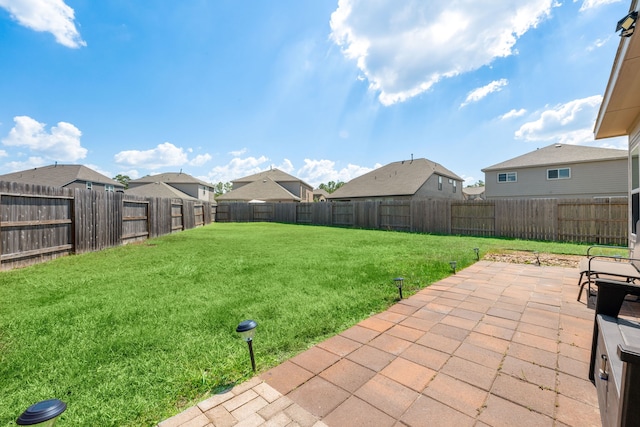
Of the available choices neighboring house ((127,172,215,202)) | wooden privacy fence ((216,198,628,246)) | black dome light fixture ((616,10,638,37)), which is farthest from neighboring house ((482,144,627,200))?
neighboring house ((127,172,215,202))

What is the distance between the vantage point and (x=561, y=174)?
1816 centimetres

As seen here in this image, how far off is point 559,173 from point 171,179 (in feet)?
133

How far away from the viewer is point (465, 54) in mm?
9234

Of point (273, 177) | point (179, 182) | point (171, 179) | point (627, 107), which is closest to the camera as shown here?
point (627, 107)

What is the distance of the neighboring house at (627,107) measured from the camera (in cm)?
273

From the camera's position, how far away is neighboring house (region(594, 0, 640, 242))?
2734 millimetres

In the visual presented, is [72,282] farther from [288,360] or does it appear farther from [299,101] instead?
[299,101]

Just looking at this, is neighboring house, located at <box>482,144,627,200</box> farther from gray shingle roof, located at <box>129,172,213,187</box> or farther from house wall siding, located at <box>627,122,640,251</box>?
gray shingle roof, located at <box>129,172,213,187</box>

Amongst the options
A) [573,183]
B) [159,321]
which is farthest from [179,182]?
[573,183]

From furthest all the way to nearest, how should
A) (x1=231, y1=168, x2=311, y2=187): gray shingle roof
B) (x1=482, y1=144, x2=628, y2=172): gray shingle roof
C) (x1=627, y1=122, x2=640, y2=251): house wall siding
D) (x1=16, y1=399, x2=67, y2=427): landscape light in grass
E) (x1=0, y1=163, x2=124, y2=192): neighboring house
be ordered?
1. (x1=231, y1=168, x2=311, y2=187): gray shingle roof
2. (x1=0, y1=163, x2=124, y2=192): neighboring house
3. (x1=482, y1=144, x2=628, y2=172): gray shingle roof
4. (x1=627, y1=122, x2=640, y2=251): house wall siding
5. (x1=16, y1=399, x2=67, y2=427): landscape light in grass

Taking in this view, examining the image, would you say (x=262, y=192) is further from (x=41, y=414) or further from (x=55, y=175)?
(x=41, y=414)

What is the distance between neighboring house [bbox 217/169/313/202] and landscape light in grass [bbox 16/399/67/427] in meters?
31.9

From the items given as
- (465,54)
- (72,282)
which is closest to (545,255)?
(465,54)

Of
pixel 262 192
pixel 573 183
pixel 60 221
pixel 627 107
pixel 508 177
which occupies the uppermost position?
pixel 262 192
